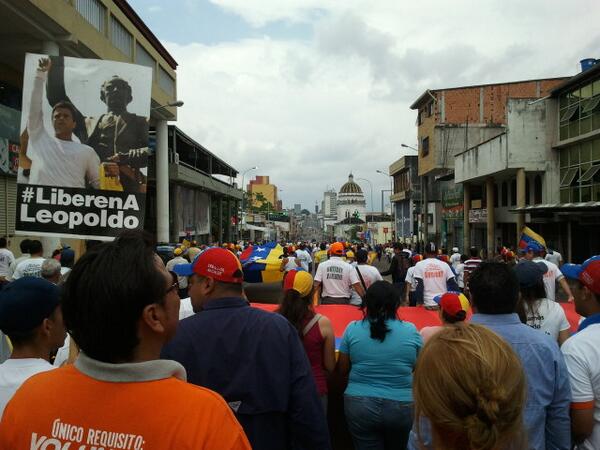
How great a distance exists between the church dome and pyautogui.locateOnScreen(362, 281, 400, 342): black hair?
19307 cm

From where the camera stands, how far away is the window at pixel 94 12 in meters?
18.7

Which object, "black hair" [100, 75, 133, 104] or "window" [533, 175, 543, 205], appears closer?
"black hair" [100, 75, 133, 104]

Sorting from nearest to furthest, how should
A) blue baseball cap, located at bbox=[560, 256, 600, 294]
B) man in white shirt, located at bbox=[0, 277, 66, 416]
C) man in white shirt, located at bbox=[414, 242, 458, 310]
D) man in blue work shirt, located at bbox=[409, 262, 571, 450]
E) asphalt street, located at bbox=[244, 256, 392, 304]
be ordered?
1. man in white shirt, located at bbox=[0, 277, 66, 416]
2. man in blue work shirt, located at bbox=[409, 262, 571, 450]
3. blue baseball cap, located at bbox=[560, 256, 600, 294]
4. man in white shirt, located at bbox=[414, 242, 458, 310]
5. asphalt street, located at bbox=[244, 256, 392, 304]

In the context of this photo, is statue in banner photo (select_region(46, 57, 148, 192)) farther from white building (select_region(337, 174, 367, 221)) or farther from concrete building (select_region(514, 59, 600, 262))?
white building (select_region(337, 174, 367, 221))

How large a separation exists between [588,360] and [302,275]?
6.74ft

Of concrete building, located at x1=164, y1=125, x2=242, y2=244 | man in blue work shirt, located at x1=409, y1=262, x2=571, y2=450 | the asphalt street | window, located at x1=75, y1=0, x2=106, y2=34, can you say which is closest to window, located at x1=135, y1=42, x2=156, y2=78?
window, located at x1=75, y1=0, x2=106, y2=34

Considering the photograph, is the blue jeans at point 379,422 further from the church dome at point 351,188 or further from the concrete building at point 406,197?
the church dome at point 351,188

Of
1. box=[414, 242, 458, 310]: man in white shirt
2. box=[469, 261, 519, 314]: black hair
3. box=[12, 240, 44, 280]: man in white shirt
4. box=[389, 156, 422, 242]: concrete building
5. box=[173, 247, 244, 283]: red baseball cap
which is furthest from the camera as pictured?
box=[389, 156, 422, 242]: concrete building

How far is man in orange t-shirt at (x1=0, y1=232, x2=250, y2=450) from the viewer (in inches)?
59.9

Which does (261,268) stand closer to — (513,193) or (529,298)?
(529,298)

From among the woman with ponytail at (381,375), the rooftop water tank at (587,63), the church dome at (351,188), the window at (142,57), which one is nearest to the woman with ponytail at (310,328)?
the woman with ponytail at (381,375)

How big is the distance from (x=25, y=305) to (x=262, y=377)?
130cm

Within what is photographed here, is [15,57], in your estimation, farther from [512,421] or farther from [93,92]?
[512,421]

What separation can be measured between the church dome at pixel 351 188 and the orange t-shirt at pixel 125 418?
19567cm
